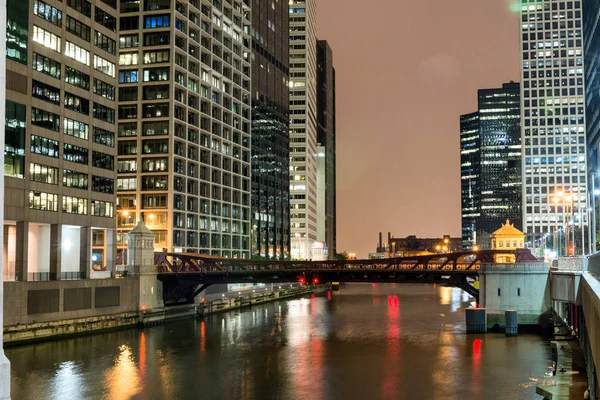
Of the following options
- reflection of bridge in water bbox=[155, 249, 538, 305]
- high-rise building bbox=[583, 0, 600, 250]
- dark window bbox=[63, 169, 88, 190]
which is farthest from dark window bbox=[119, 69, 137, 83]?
high-rise building bbox=[583, 0, 600, 250]

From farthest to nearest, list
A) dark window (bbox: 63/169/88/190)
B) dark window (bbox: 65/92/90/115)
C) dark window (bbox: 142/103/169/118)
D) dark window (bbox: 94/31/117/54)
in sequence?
dark window (bbox: 142/103/169/118), dark window (bbox: 94/31/117/54), dark window (bbox: 65/92/90/115), dark window (bbox: 63/169/88/190)

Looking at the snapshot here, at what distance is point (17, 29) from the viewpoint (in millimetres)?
74750

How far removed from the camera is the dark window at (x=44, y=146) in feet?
256

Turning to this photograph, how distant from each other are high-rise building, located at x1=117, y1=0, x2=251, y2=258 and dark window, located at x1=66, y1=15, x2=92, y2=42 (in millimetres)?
44830

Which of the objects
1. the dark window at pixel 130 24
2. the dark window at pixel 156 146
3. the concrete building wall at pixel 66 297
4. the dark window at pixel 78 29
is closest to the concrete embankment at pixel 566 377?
the concrete building wall at pixel 66 297

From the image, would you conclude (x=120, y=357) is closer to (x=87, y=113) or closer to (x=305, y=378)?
(x=305, y=378)

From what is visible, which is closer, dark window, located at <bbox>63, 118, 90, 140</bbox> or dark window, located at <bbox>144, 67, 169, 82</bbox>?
dark window, located at <bbox>63, 118, 90, 140</bbox>

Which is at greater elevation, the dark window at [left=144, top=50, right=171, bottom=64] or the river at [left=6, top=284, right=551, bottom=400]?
the dark window at [left=144, top=50, right=171, bottom=64]

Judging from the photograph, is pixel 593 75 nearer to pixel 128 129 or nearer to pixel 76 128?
pixel 128 129

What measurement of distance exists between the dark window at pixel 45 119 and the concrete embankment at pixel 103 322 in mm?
22775

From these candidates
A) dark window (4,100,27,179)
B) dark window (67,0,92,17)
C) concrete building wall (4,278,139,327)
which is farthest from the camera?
dark window (67,0,92,17)

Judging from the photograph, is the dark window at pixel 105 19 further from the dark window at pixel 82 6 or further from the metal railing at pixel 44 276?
the metal railing at pixel 44 276

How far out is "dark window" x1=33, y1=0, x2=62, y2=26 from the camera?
7875cm

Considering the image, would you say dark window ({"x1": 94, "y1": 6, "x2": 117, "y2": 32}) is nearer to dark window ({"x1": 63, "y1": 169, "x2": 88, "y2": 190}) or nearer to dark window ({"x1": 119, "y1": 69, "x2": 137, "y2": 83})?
dark window ({"x1": 63, "y1": 169, "x2": 88, "y2": 190})
